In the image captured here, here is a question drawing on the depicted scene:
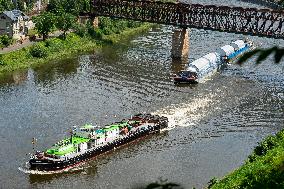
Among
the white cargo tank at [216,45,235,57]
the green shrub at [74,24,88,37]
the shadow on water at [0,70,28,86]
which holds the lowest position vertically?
the shadow on water at [0,70,28,86]

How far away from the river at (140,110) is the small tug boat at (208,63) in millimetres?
1098

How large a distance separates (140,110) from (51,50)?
22.9 meters

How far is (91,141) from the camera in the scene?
128 ft

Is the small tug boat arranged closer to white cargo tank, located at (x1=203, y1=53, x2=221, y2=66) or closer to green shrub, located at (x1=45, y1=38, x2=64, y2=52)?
white cargo tank, located at (x1=203, y1=53, x2=221, y2=66)

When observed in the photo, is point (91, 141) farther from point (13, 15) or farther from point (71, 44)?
point (13, 15)

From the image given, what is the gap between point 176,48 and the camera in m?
68.9

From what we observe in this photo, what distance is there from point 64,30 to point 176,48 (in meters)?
15.3

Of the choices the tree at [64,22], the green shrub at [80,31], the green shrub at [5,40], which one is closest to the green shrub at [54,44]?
the tree at [64,22]

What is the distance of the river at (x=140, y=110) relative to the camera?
35938mm

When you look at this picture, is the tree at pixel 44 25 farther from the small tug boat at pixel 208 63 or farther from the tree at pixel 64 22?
the small tug boat at pixel 208 63

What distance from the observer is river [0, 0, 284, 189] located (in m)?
35.9

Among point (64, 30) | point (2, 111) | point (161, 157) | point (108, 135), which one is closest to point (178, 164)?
point (161, 157)

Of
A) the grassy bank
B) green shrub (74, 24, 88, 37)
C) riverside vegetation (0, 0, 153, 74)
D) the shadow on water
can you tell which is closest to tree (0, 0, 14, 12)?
riverside vegetation (0, 0, 153, 74)

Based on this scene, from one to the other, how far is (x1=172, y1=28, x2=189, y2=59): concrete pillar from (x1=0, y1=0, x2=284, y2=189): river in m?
1.36
